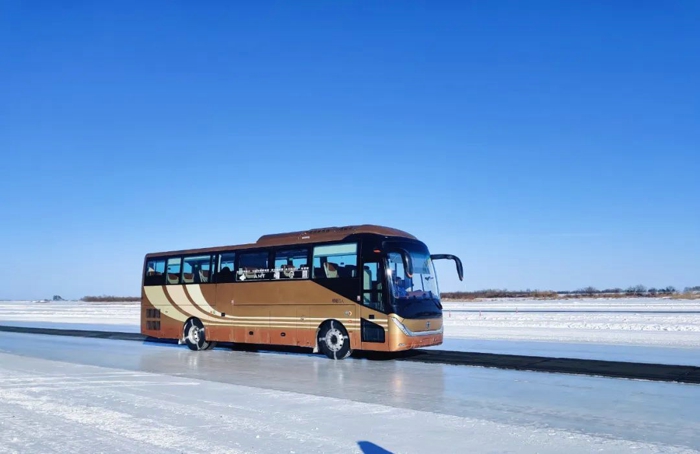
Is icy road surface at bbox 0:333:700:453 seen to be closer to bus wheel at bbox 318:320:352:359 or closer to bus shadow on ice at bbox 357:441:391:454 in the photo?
bus shadow on ice at bbox 357:441:391:454

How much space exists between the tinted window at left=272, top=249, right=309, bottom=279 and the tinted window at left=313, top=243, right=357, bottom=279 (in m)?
0.36

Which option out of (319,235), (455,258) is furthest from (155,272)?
(455,258)

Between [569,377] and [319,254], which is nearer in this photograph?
[569,377]

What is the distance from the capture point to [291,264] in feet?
58.4

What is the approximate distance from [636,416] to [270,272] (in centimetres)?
1154

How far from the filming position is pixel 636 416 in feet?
28.5

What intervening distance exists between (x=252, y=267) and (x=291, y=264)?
5.53 feet

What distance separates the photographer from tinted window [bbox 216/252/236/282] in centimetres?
1955

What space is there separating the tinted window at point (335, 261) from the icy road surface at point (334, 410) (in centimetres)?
271

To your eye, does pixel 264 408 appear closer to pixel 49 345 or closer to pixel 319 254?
pixel 319 254

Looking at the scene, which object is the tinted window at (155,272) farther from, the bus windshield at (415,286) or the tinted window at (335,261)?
the bus windshield at (415,286)

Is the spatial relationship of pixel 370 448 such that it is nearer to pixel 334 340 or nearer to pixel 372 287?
pixel 372 287

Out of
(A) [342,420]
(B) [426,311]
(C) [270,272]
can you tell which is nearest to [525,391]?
(A) [342,420]

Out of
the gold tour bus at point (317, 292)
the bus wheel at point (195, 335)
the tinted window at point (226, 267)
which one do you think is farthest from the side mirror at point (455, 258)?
the bus wheel at point (195, 335)
